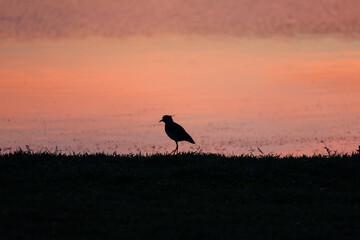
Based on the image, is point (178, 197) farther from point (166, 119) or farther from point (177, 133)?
point (166, 119)

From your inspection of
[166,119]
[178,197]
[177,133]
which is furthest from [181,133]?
[178,197]

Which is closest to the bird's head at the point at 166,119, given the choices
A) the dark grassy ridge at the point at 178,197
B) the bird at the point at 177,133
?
the bird at the point at 177,133

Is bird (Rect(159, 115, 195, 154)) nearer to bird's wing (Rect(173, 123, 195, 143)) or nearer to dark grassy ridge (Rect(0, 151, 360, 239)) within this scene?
bird's wing (Rect(173, 123, 195, 143))

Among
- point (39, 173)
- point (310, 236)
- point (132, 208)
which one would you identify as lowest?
point (310, 236)

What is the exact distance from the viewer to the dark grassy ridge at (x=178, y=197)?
446 inches

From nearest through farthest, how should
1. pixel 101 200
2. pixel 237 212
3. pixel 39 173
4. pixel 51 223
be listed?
pixel 51 223, pixel 237 212, pixel 101 200, pixel 39 173

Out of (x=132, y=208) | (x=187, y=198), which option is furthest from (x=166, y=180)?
(x=132, y=208)

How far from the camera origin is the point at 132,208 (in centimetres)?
1287

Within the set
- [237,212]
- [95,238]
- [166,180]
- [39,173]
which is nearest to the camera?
[95,238]

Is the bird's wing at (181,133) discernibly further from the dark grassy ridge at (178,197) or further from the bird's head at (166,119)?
the dark grassy ridge at (178,197)

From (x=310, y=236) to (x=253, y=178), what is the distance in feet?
16.0

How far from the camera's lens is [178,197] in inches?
552

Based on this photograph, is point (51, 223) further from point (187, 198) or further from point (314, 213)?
point (314, 213)

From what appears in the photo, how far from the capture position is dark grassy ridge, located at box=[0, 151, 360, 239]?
1134cm
